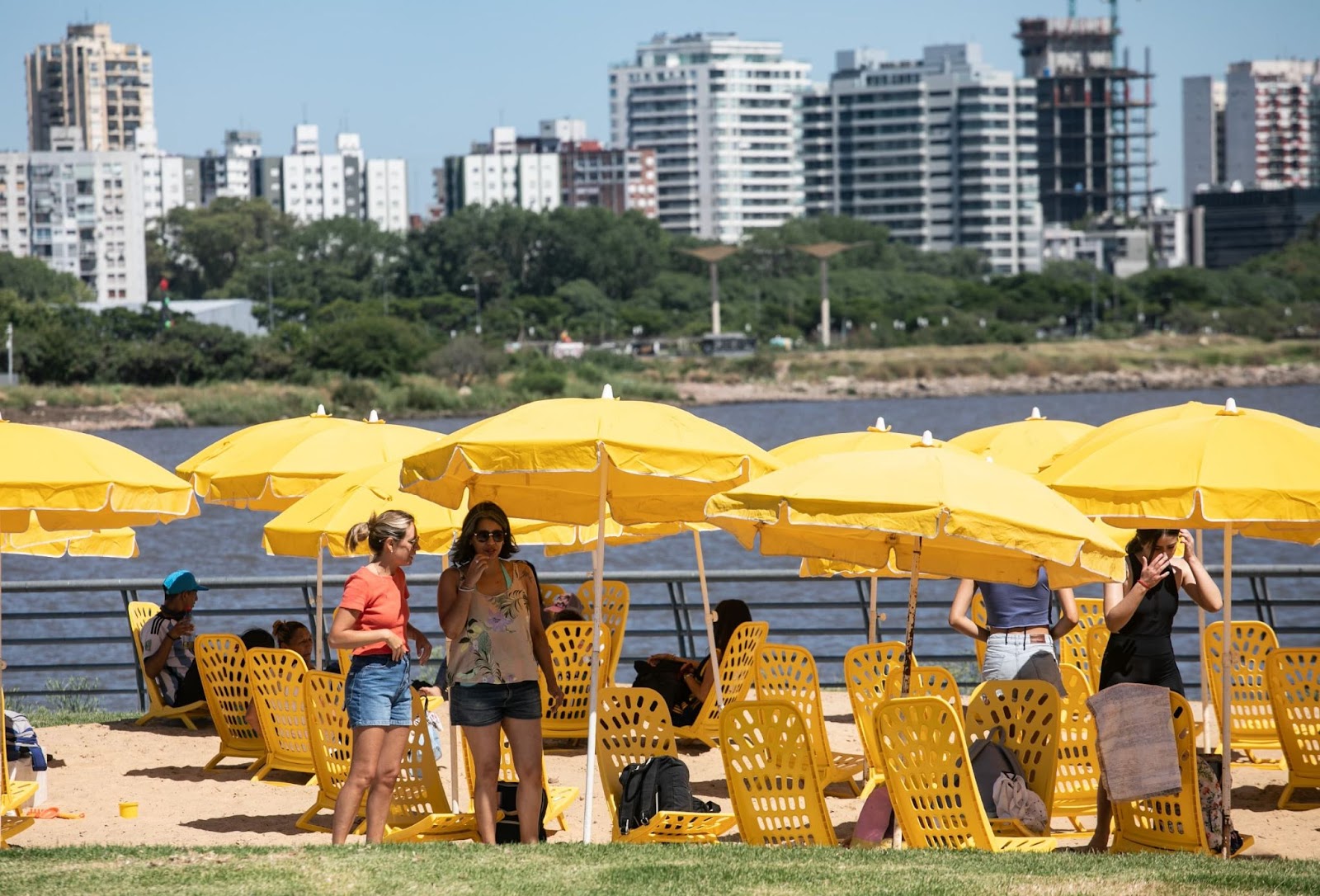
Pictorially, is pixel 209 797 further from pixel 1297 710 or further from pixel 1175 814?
pixel 1297 710

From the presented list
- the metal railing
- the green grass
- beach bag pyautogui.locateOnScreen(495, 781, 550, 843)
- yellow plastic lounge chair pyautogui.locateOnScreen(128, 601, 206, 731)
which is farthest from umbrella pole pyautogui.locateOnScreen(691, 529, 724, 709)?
yellow plastic lounge chair pyautogui.locateOnScreen(128, 601, 206, 731)

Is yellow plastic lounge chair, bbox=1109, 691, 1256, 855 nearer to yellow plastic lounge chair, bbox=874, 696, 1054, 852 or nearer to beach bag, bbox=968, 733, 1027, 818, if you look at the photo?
yellow plastic lounge chair, bbox=874, 696, 1054, 852

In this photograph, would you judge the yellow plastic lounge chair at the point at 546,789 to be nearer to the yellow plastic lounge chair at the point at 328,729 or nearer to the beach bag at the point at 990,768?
→ the yellow plastic lounge chair at the point at 328,729

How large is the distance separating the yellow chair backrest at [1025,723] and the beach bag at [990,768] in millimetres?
67

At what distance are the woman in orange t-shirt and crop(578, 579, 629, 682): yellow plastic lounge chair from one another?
3.04 meters

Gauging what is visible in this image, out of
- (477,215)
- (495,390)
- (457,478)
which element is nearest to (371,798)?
(457,478)

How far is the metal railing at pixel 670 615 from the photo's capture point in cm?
1201

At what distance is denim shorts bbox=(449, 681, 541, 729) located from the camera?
6867 mm

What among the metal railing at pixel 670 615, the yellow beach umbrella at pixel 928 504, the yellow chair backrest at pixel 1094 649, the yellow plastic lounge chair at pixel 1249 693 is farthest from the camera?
the metal railing at pixel 670 615

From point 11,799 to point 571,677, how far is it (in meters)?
3.17

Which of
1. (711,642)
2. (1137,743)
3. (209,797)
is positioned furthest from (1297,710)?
(209,797)

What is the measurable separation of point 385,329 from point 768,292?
46938 millimetres

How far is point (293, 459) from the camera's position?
10539 millimetres

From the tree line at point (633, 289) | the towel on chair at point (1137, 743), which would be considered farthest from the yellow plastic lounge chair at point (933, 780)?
the tree line at point (633, 289)
